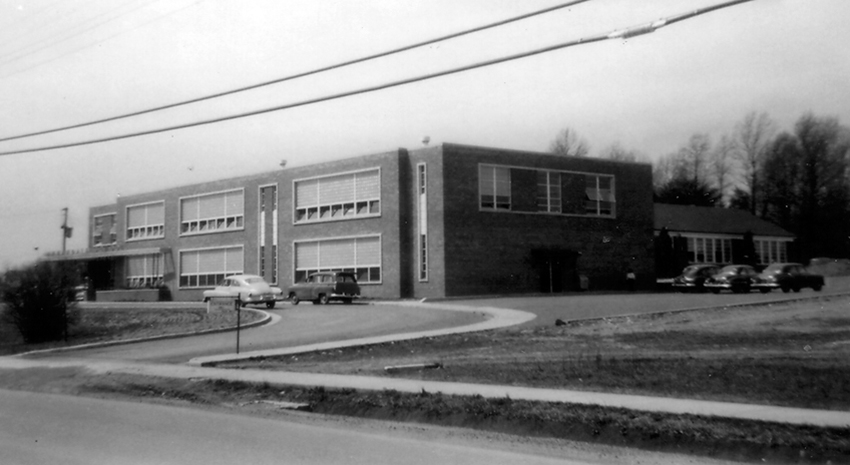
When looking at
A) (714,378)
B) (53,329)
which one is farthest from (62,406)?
(53,329)

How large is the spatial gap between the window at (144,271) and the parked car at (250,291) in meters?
20.7

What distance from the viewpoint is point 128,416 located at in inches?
477

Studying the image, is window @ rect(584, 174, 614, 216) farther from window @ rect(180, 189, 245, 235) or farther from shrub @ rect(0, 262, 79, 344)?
shrub @ rect(0, 262, 79, 344)

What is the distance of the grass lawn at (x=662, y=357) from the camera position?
12.4 m

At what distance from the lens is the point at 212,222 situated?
58625 millimetres

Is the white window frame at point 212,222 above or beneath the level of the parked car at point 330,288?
above

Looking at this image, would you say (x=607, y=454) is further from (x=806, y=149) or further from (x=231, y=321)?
(x=806, y=149)

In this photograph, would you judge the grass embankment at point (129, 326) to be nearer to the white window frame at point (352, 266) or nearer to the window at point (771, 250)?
the white window frame at point (352, 266)

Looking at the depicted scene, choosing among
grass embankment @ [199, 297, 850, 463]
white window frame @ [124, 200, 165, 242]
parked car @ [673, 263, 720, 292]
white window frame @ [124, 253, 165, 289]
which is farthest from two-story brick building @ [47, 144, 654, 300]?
grass embankment @ [199, 297, 850, 463]

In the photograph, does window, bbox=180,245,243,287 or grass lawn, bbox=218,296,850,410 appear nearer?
grass lawn, bbox=218,296,850,410

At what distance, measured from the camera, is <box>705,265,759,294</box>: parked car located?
4059cm

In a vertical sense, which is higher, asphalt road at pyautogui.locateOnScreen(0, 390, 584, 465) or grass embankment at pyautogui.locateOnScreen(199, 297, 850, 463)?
grass embankment at pyautogui.locateOnScreen(199, 297, 850, 463)

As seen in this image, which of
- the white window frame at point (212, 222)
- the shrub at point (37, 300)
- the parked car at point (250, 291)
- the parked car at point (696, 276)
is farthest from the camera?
the white window frame at point (212, 222)

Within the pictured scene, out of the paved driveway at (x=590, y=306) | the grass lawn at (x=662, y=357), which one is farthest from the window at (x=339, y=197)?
the grass lawn at (x=662, y=357)
